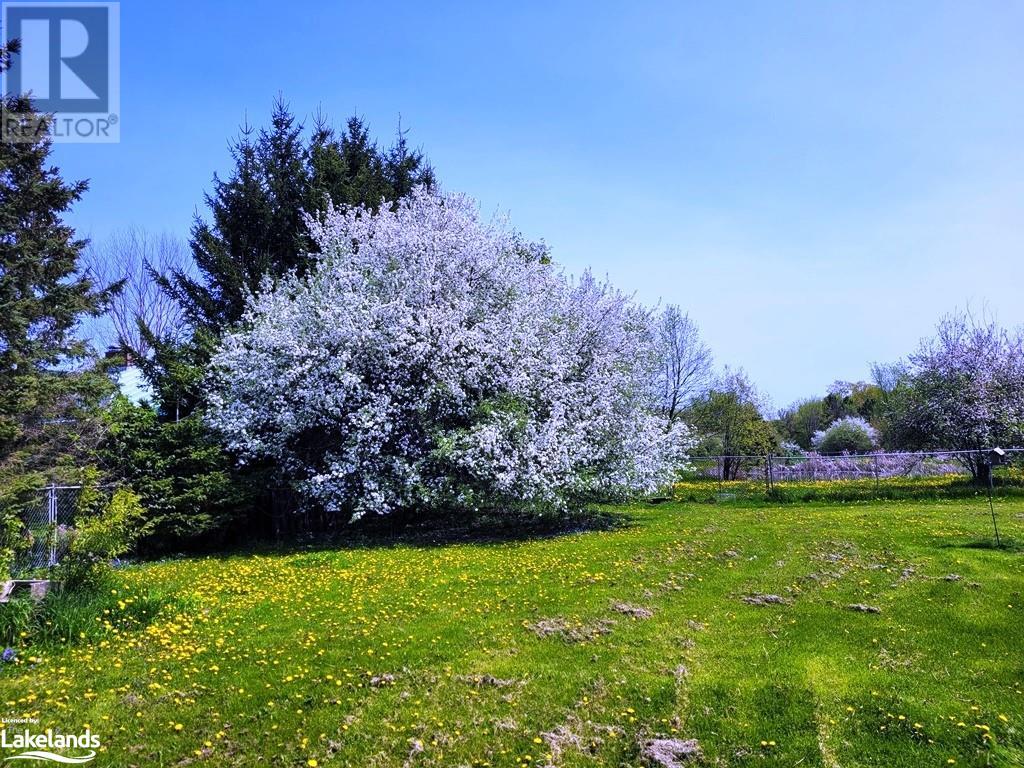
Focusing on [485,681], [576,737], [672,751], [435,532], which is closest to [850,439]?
[435,532]

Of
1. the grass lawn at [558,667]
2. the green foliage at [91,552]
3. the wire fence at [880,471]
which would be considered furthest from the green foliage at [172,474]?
the wire fence at [880,471]

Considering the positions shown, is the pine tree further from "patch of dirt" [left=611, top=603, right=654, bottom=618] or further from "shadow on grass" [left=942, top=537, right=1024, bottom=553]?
"shadow on grass" [left=942, top=537, right=1024, bottom=553]

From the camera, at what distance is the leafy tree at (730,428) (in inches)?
1350

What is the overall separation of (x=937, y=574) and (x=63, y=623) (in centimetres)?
1152

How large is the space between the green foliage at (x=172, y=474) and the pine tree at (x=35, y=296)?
72.4 inches

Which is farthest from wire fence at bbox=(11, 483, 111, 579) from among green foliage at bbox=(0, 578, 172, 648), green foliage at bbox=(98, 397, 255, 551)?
green foliage at bbox=(0, 578, 172, 648)

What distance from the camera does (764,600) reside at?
27.4 ft

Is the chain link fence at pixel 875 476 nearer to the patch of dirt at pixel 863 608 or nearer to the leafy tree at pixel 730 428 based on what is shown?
the leafy tree at pixel 730 428

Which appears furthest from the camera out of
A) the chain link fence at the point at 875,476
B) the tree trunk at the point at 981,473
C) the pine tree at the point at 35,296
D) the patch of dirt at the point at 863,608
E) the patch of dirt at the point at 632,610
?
the tree trunk at the point at 981,473

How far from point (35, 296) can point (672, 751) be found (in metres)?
19.5

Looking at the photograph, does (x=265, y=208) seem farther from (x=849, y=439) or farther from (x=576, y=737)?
(x=849, y=439)

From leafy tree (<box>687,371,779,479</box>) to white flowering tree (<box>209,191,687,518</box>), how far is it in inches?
757

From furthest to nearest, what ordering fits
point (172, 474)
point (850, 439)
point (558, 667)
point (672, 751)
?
point (850, 439) < point (172, 474) < point (558, 667) < point (672, 751)

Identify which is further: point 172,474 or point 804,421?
point 804,421
